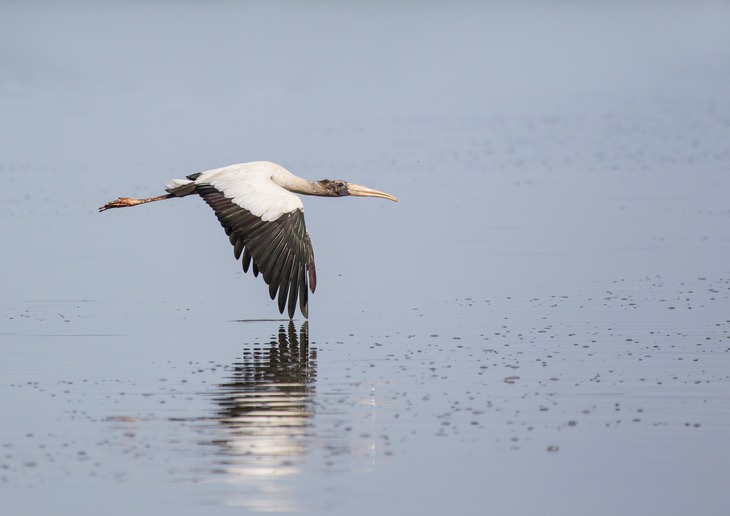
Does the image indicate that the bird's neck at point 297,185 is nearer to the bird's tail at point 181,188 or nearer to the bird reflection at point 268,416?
the bird's tail at point 181,188

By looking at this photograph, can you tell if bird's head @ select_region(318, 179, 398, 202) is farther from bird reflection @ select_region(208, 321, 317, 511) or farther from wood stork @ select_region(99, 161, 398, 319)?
bird reflection @ select_region(208, 321, 317, 511)

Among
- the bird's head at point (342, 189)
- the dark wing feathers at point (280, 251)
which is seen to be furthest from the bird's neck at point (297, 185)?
the dark wing feathers at point (280, 251)

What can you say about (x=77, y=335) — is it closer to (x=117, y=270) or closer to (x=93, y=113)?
(x=117, y=270)

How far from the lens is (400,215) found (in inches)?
949

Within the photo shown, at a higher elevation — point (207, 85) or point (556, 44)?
point (556, 44)

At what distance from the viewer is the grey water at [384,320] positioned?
10.3m

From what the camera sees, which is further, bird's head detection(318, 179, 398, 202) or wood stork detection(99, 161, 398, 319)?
bird's head detection(318, 179, 398, 202)

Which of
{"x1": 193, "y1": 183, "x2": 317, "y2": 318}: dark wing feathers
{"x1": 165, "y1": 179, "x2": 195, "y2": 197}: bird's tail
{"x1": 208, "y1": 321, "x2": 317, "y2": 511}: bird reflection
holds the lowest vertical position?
{"x1": 208, "y1": 321, "x2": 317, "y2": 511}: bird reflection

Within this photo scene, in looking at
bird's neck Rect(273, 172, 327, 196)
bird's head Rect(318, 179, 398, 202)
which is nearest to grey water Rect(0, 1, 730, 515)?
bird's head Rect(318, 179, 398, 202)

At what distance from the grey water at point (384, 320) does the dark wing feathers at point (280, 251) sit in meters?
0.43

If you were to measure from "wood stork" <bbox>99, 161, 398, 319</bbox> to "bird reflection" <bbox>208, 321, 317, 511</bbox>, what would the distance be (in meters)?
0.50

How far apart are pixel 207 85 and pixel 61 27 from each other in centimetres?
1924

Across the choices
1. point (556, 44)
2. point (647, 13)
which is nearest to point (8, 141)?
point (556, 44)

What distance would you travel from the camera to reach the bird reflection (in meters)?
10.1
